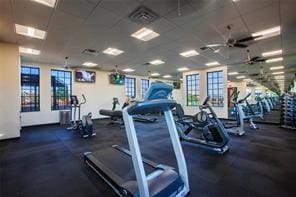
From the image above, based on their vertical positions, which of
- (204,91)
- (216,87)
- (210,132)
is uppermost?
(216,87)

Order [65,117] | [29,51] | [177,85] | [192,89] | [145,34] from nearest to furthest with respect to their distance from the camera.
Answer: [145,34]
[29,51]
[65,117]
[192,89]
[177,85]

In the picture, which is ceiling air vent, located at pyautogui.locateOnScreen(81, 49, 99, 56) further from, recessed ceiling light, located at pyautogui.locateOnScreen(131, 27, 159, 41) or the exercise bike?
the exercise bike

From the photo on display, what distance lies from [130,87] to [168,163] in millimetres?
8764

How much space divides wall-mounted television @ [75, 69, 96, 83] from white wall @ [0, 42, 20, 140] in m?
3.68

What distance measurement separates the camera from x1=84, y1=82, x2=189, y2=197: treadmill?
67.6 inches

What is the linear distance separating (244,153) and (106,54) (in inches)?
226

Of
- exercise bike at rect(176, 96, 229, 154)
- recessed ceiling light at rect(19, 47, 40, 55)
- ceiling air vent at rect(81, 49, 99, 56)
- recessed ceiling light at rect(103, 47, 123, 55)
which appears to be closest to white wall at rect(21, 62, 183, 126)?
recessed ceiling light at rect(19, 47, 40, 55)

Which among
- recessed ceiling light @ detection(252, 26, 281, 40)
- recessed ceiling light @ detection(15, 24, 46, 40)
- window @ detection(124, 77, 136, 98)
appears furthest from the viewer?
window @ detection(124, 77, 136, 98)

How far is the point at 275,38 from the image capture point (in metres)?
4.85

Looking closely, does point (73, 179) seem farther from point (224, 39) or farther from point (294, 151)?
point (224, 39)

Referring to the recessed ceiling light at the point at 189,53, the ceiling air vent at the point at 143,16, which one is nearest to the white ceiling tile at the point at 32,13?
the ceiling air vent at the point at 143,16

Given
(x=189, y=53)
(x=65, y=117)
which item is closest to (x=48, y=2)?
(x=189, y=53)

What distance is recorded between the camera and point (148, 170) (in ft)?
8.56

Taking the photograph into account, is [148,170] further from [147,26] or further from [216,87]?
[216,87]
